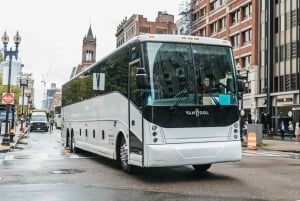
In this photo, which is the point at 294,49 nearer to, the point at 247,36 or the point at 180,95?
the point at 247,36

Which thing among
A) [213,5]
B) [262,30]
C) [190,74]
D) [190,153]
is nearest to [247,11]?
[262,30]

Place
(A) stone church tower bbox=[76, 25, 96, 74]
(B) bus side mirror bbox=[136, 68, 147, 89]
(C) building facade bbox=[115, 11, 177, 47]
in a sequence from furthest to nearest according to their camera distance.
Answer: (A) stone church tower bbox=[76, 25, 96, 74] → (C) building facade bbox=[115, 11, 177, 47] → (B) bus side mirror bbox=[136, 68, 147, 89]

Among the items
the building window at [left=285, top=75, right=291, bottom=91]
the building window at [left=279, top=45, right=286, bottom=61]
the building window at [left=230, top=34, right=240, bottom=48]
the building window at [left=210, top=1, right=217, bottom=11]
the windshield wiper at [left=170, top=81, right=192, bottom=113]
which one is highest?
the building window at [left=210, top=1, right=217, bottom=11]

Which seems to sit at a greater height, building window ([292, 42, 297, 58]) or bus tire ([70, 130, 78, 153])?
building window ([292, 42, 297, 58])

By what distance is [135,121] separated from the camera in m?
11.3

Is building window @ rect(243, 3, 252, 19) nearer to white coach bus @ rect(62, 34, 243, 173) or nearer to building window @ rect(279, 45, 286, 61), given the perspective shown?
building window @ rect(279, 45, 286, 61)

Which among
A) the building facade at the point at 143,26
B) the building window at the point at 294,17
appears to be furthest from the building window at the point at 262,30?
the building facade at the point at 143,26

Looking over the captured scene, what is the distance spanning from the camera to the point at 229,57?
1161cm

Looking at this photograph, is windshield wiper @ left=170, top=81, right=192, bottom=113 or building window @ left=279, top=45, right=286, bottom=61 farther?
building window @ left=279, top=45, right=286, bottom=61

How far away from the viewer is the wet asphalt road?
8.97m

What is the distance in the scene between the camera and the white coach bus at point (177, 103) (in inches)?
420

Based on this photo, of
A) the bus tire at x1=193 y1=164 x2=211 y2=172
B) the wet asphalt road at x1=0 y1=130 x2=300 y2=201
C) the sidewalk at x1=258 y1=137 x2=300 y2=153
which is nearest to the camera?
the wet asphalt road at x1=0 y1=130 x2=300 y2=201

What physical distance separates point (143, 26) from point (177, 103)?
321 feet

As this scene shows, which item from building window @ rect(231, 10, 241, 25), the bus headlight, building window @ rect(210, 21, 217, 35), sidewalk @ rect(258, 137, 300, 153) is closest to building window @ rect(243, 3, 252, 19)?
building window @ rect(231, 10, 241, 25)
